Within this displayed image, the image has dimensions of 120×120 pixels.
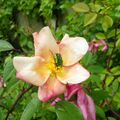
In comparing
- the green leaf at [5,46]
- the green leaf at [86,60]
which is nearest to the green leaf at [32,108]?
the green leaf at [5,46]

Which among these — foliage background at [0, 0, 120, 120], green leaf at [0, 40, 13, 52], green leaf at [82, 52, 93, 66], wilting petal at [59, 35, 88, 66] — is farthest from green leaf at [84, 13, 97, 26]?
wilting petal at [59, 35, 88, 66]

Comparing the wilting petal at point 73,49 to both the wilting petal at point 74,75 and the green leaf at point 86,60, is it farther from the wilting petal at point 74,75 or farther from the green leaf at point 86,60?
the green leaf at point 86,60

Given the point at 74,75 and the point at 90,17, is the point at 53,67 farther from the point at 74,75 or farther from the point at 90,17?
the point at 90,17

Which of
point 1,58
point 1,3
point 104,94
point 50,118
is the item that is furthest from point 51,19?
point 104,94

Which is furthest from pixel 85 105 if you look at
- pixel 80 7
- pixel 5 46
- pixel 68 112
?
pixel 80 7

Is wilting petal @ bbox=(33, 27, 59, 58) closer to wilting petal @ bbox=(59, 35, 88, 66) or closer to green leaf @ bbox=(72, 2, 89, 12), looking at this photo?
wilting petal @ bbox=(59, 35, 88, 66)
